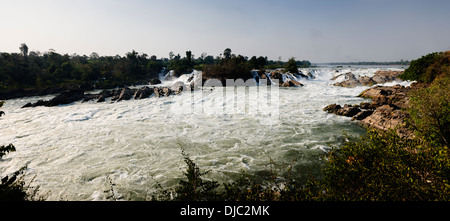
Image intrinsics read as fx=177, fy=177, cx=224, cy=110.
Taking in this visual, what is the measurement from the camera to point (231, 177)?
328 inches

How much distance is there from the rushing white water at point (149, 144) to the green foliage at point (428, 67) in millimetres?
18343

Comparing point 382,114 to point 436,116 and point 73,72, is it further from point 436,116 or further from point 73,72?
point 73,72

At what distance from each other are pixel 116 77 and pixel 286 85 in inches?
2135

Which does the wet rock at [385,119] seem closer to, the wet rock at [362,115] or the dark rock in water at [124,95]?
the wet rock at [362,115]

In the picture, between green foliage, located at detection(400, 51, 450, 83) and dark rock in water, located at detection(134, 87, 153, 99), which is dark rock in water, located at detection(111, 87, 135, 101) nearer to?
dark rock in water, located at detection(134, 87, 153, 99)

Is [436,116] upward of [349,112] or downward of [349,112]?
Result: upward

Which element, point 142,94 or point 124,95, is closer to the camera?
point 124,95

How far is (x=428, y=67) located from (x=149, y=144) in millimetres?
37670

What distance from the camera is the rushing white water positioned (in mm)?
8500

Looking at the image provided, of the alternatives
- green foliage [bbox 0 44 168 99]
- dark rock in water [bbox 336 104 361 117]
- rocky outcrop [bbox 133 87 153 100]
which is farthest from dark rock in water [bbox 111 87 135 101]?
dark rock in water [bbox 336 104 361 117]

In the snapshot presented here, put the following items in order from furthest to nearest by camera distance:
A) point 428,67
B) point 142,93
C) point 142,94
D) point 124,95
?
point 142,93, point 142,94, point 124,95, point 428,67

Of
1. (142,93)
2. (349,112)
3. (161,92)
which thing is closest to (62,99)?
(142,93)

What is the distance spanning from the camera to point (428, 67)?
25266 mm
